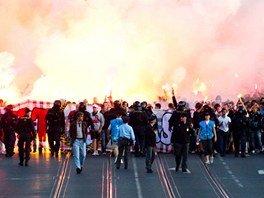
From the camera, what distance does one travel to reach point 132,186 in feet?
98.3

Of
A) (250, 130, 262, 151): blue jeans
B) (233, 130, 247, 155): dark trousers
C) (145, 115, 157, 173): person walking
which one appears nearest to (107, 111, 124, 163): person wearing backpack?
(145, 115, 157, 173): person walking

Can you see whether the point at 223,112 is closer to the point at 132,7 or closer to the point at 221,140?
the point at 221,140

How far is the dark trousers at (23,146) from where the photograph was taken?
3409cm

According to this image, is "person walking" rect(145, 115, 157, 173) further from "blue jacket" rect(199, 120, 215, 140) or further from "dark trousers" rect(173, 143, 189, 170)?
"blue jacket" rect(199, 120, 215, 140)

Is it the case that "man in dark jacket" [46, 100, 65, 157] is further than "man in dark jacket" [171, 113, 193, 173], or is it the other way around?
"man in dark jacket" [46, 100, 65, 157]

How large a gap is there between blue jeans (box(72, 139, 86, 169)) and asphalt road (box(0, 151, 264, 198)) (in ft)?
1.00

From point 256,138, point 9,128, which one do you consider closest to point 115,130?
point 9,128

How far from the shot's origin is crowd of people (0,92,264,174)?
109 ft

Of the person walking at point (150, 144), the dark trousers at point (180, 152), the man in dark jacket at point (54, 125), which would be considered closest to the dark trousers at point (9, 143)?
the man in dark jacket at point (54, 125)

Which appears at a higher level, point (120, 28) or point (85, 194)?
point (120, 28)

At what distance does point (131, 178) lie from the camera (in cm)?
3142

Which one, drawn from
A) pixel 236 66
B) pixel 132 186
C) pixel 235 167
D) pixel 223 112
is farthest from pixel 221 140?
pixel 236 66

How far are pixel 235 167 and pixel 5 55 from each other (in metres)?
28.5

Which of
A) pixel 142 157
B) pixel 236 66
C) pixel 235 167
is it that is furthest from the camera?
pixel 236 66
